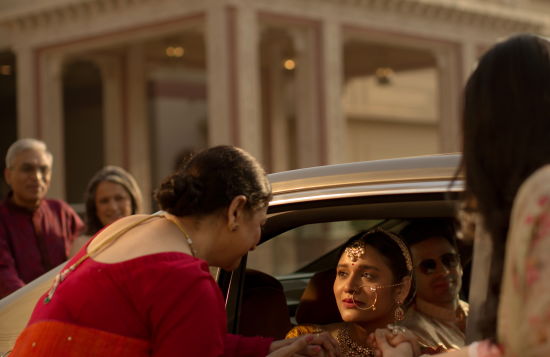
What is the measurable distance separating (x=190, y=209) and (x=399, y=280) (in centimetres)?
84

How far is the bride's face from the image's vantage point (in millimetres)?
2457

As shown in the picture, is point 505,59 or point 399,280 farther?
point 399,280

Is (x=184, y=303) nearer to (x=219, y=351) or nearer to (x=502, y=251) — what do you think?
(x=219, y=351)

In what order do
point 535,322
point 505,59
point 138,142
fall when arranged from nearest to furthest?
point 535,322 < point 505,59 < point 138,142

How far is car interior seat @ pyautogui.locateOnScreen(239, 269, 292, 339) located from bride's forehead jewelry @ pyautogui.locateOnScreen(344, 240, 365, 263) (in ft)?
1.38

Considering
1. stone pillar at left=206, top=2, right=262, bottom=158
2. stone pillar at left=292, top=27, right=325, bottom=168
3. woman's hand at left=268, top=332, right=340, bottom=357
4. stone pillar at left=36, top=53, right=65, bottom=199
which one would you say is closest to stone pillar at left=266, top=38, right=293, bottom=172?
stone pillar at left=292, top=27, right=325, bottom=168

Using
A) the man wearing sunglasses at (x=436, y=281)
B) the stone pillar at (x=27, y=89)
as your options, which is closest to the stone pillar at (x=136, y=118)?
the stone pillar at (x=27, y=89)

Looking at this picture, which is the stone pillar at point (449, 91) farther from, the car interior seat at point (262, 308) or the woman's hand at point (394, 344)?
the woman's hand at point (394, 344)

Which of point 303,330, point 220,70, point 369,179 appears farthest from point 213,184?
point 220,70

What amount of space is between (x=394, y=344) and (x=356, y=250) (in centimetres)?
54

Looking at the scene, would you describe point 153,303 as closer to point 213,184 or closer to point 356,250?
point 213,184

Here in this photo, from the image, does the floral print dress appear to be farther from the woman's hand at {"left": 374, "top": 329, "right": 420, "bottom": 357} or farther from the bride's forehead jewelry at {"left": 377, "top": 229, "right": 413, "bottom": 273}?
the bride's forehead jewelry at {"left": 377, "top": 229, "right": 413, "bottom": 273}

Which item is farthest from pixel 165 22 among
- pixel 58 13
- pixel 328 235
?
pixel 328 235

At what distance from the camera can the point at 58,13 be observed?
17.4 meters
